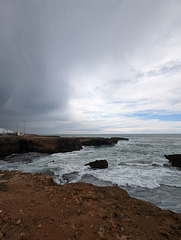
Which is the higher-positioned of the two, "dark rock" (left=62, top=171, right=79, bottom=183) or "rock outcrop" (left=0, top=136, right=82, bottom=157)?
"rock outcrop" (left=0, top=136, right=82, bottom=157)

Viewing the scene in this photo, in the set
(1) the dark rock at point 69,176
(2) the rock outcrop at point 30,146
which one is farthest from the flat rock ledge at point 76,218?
(2) the rock outcrop at point 30,146

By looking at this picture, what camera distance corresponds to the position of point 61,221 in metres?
2.89

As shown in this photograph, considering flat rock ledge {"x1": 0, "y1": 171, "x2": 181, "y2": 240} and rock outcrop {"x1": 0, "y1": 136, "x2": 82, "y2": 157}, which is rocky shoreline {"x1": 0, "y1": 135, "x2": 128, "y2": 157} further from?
flat rock ledge {"x1": 0, "y1": 171, "x2": 181, "y2": 240}

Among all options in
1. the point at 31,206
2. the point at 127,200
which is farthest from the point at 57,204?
the point at 127,200

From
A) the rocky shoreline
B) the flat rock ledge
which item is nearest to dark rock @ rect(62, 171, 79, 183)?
the flat rock ledge

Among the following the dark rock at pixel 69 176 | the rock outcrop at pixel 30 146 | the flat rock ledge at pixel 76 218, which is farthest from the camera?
the rock outcrop at pixel 30 146

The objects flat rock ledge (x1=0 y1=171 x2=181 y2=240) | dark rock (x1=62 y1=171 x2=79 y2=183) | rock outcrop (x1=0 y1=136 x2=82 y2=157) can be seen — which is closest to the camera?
flat rock ledge (x1=0 y1=171 x2=181 y2=240)

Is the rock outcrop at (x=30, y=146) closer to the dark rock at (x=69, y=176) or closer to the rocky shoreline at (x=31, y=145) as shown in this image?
the rocky shoreline at (x=31, y=145)

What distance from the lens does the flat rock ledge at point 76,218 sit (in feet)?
8.23

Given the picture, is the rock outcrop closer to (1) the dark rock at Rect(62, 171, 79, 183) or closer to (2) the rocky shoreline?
(2) the rocky shoreline

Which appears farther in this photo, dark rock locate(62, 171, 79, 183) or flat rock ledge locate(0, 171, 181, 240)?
dark rock locate(62, 171, 79, 183)

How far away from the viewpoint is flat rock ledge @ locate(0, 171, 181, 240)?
251 cm

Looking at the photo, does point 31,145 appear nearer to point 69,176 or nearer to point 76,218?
point 69,176

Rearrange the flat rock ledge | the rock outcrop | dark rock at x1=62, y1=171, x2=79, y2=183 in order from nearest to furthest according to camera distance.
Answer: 1. the flat rock ledge
2. dark rock at x1=62, y1=171, x2=79, y2=183
3. the rock outcrop
